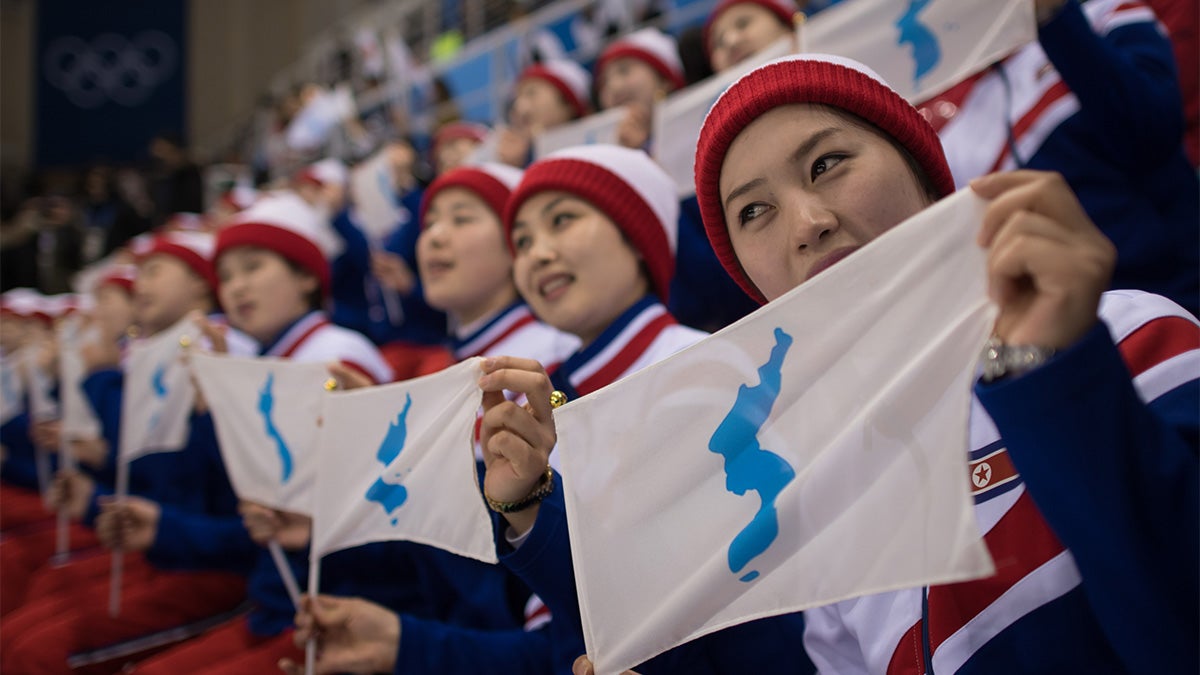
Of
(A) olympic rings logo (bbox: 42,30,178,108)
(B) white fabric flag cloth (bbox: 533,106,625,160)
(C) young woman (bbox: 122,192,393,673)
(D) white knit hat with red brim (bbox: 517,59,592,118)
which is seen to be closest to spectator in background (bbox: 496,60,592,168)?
(D) white knit hat with red brim (bbox: 517,59,592,118)

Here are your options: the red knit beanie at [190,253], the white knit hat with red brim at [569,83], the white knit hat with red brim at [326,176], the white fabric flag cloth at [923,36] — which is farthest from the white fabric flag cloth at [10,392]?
the white fabric flag cloth at [923,36]

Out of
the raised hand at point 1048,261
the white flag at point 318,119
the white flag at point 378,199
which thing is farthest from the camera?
the white flag at point 318,119

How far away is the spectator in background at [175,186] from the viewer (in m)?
9.30

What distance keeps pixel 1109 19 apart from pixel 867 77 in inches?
56.5

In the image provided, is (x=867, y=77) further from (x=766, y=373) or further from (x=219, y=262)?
(x=219, y=262)

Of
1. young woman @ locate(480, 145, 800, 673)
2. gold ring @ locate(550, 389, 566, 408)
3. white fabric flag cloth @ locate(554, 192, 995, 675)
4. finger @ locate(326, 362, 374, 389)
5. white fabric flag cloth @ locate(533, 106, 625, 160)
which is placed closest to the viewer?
white fabric flag cloth @ locate(554, 192, 995, 675)

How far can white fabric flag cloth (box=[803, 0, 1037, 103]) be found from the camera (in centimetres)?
Answer: 198

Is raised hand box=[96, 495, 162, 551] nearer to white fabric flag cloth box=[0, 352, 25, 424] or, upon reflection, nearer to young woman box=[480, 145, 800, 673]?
young woman box=[480, 145, 800, 673]

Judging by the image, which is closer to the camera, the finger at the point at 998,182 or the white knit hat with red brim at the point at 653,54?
the finger at the point at 998,182

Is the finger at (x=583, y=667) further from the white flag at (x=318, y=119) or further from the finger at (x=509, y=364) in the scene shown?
the white flag at (x=318, y=119)

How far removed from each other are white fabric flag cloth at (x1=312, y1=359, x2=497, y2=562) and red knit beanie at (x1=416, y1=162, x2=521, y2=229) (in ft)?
2.69

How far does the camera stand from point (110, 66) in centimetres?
1909

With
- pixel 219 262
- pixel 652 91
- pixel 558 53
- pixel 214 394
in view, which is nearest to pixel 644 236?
pixel 214 394

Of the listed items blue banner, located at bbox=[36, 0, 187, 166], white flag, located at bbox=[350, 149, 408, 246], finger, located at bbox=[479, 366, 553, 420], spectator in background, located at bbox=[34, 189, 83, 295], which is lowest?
finger, located at bbox=[479, 366, 553, 420]
